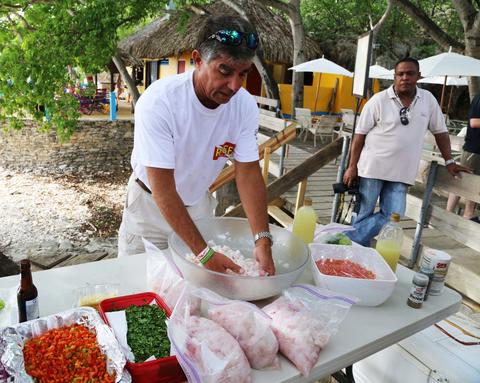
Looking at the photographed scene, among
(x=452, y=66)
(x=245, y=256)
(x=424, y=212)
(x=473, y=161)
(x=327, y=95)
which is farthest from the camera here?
(x=327, y=95)

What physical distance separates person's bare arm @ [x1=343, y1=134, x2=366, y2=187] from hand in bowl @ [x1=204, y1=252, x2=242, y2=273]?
237 centimetres

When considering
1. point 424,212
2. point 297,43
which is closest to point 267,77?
point 297,43

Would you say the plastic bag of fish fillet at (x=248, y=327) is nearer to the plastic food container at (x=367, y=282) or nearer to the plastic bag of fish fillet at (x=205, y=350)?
the plastic bag of fish fillet at (x=205, y=350)

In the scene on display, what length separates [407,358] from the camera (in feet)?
5.99

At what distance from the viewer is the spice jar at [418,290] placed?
1633 mm

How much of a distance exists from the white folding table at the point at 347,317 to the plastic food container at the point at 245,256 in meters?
0.17

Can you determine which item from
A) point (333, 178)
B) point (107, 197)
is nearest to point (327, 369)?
point (333, 178)

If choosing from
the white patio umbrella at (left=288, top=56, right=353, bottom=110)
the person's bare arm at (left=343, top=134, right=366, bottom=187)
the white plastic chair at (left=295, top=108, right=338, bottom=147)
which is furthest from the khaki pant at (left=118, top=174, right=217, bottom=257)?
the white patio umbrella at (left=288, top=56, right=353, bottom=110)

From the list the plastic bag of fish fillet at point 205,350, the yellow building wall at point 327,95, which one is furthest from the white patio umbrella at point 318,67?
the plastic bag of fish fillet at point 205,350

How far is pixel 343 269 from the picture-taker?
5.65 ft

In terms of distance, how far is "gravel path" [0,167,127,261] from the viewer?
29.0 feet

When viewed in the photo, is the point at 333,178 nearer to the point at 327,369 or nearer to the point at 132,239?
the point at 132,239

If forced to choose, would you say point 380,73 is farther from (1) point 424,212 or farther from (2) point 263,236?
(2) point 263,236

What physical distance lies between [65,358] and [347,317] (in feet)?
3.37
